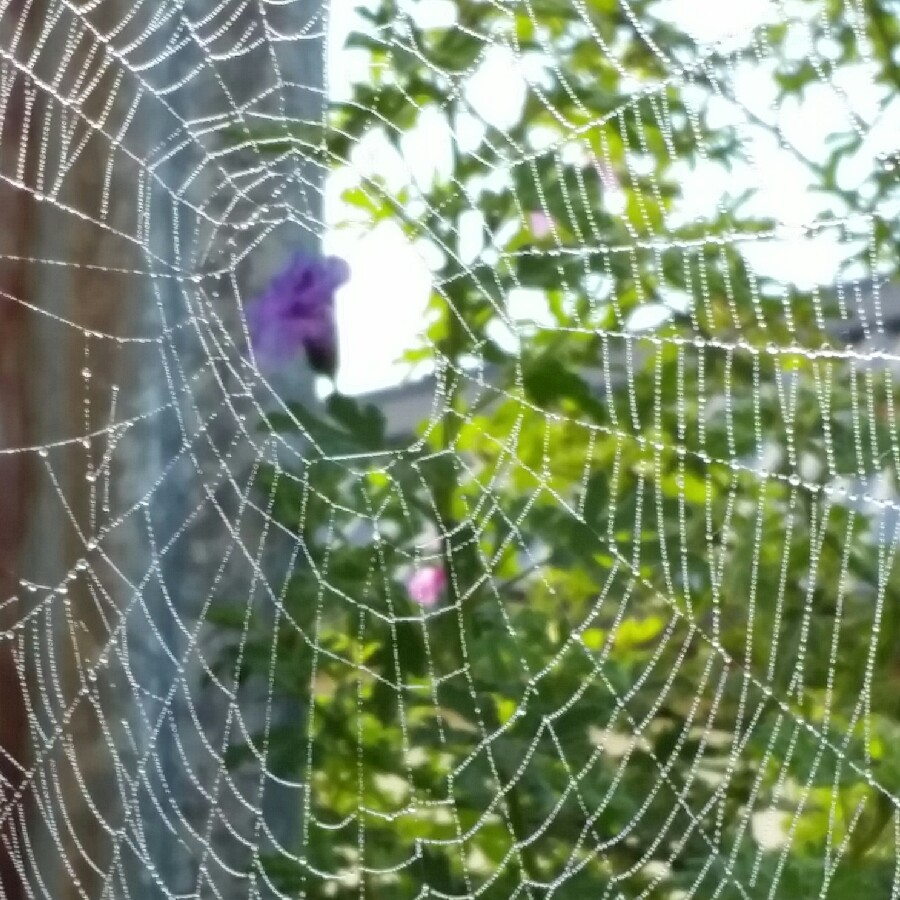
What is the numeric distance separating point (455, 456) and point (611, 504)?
9cm

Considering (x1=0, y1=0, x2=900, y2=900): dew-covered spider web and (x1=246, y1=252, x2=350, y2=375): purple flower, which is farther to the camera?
(x1=246, y1=252, x2=350, y2=375): purple flower

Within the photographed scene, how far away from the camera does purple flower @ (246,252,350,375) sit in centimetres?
73

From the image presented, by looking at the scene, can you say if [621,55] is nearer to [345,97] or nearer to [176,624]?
[345,97]

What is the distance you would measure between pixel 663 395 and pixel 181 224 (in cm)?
33

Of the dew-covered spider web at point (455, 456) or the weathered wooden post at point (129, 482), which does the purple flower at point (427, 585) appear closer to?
the dew-covered spider web at point (455, 456)

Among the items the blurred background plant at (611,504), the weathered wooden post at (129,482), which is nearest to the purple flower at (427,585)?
the blurred background plant at (611,504)

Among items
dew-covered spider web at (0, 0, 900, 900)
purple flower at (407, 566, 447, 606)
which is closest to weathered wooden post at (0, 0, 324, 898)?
dew-covered spider web at (0, 0, 900, 900)

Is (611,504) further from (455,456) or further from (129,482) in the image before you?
(129,482)

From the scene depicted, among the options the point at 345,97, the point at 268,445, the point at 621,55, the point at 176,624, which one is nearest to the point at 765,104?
the point at 621,55

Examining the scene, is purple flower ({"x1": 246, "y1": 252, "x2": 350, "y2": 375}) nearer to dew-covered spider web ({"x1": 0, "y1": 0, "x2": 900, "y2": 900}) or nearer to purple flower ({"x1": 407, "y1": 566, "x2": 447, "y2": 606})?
dew-covered spider web ({"x1": 0, "y1": 0, "x2": 900, "y2": 900})

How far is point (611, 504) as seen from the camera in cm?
67

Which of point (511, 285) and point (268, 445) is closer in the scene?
point (511, 285)

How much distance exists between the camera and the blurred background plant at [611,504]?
0.60 m

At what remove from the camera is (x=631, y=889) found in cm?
66
